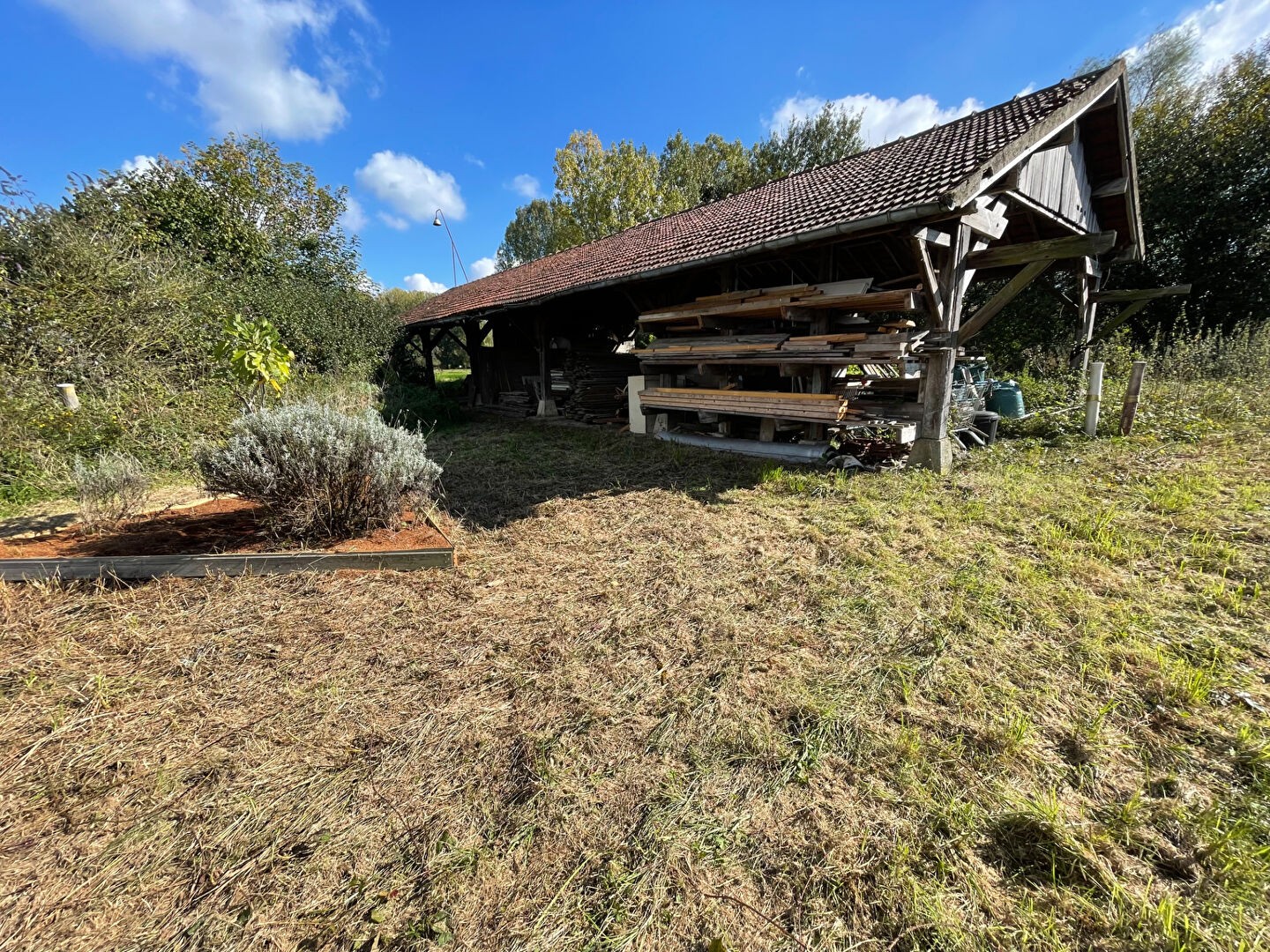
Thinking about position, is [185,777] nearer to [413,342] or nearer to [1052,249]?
[1052,249]

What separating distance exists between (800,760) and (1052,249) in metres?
6.82

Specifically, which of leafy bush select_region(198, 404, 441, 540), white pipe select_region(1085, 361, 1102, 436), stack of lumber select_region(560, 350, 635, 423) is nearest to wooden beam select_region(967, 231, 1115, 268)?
white pipe select_region(1085, 361, 1102, 436)

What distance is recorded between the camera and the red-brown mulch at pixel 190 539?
3158 mm

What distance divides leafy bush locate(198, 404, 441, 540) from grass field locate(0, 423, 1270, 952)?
20.1 inches

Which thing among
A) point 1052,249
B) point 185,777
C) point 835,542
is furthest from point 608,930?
point 1052,249

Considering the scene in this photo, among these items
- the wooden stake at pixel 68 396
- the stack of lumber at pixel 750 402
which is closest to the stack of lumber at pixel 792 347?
the stack of lumber at pixel 750 402

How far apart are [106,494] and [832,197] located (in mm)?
7915

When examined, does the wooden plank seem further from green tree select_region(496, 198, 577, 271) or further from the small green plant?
green tree select_region(496, 198, 577, 271)

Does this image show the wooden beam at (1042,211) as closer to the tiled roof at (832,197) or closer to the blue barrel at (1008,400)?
the tiled roof at (832,197)

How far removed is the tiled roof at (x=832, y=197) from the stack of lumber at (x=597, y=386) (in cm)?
175

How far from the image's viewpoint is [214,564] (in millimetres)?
3043

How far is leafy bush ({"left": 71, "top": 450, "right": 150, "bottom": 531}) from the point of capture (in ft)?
11.3

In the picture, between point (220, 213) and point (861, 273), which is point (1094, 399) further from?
point (220, 213)

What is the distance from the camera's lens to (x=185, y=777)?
1678 millimetres
